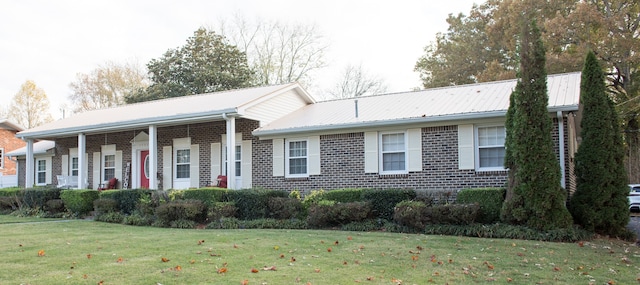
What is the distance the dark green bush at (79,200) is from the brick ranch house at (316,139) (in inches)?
78.0

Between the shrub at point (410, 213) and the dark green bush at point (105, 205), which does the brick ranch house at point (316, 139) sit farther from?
the shrub at point (410, 213)

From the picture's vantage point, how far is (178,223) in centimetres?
1416

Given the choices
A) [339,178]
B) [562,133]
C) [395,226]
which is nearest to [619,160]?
[562,133]

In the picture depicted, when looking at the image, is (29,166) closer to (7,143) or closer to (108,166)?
(108,166)

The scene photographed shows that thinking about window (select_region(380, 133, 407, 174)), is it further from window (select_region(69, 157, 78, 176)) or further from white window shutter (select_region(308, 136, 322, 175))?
window (select_region(69, 157, 78, 176))

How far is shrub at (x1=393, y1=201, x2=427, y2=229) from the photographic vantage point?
1205cm

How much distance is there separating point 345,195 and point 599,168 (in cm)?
608

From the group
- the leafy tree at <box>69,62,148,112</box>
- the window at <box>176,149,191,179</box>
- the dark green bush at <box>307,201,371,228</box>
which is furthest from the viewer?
the leafy tree at <box>69,62,148,112</box>

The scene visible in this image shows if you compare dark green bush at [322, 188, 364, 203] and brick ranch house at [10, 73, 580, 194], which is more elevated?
brick ranch house at [10, 73, 580, 194]

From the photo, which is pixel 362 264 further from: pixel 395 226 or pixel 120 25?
pixel 120 25

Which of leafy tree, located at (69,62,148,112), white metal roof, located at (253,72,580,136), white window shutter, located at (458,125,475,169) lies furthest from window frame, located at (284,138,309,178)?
leafy tree, located at (69,62,148,112)

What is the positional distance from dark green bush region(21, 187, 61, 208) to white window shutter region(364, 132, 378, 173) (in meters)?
10.7

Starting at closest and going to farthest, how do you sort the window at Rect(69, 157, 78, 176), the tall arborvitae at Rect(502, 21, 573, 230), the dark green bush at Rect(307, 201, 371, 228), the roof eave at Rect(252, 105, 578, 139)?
the tall arborvitae at Rect(502, 21, 573, 230) → the dark green bush at Rect(307, 201, 371, 228) → the roof eave at Rect(252, 105, 578, 139) → the window at Rect(69, 157, 78, 176)

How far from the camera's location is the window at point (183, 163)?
20.0m
